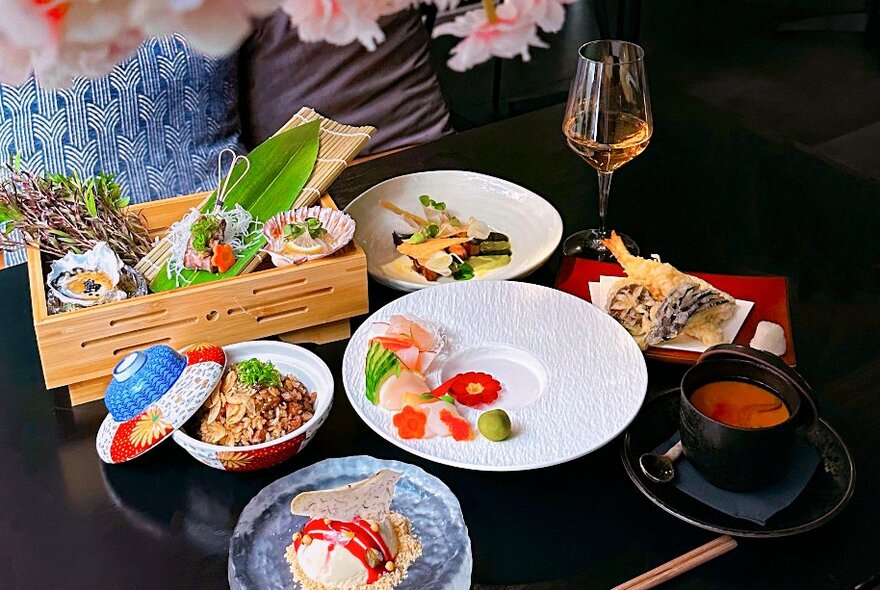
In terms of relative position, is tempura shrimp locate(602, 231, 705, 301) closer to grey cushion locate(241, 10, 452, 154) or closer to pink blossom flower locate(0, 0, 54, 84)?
grey cushion locate(241, 10, 452, 154)

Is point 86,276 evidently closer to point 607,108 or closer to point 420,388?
point 420,388

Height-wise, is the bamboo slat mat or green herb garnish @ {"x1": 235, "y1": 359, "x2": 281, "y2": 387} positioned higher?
the bamboo slat mat

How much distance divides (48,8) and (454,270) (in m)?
0.98

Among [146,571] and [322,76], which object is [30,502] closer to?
[146,571]

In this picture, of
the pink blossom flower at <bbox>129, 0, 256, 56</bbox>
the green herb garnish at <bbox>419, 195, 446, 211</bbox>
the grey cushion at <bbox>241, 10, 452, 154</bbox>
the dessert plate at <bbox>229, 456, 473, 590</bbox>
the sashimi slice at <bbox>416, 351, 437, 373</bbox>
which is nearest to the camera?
the pink blossom flower at <bbox>129, 0, 256, 56</bbox>

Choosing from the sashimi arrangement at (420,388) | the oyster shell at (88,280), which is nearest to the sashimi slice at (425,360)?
the sashimi arrangement at (420,388)

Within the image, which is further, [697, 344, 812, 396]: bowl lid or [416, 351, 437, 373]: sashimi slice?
[416, 351, 437, 373]: sashimi slice

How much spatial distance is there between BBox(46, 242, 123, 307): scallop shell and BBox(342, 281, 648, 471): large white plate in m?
0.26

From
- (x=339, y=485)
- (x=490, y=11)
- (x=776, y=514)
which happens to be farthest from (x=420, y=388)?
(x=490, y=11)

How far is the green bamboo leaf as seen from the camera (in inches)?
43.4

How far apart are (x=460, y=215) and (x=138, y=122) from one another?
0.46m

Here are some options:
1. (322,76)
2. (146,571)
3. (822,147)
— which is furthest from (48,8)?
(822,147)

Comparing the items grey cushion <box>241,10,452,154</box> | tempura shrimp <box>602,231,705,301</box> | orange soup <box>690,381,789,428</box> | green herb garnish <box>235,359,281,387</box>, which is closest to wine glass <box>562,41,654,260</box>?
tempura shrimp <box>602,231,705,301</box>

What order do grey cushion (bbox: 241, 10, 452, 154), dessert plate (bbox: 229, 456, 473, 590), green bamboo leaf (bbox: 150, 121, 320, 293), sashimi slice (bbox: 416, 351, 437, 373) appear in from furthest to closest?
1. green bamboo leaf (bbox: 150, 121, 320, 293)
2. sashimi slice (bbox: 416, 351, 437, 373)
3. dessert plate (bbox: 229, 456, 473, 590)
4. grey cushion (bbox: 241, 10, 452, 154)
